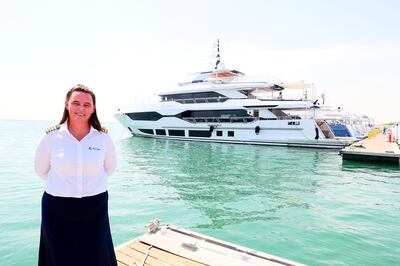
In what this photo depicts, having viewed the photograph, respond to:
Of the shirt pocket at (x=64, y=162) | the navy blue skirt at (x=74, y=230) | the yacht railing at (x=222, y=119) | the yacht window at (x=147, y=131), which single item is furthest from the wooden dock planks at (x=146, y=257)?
the yacht window at (x=147, y=131)

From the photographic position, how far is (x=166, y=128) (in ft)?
90.1

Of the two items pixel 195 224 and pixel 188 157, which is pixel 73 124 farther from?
pixel 188 157

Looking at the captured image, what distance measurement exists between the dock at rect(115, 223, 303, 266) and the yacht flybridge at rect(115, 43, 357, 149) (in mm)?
19684

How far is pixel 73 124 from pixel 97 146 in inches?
8.5

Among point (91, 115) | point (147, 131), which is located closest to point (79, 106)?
point (91, 115)

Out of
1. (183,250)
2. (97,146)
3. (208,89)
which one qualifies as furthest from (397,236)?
(208,89)

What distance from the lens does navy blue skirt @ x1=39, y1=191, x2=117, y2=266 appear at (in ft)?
6.03

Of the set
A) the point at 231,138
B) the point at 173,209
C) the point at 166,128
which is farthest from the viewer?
the point at 166,128

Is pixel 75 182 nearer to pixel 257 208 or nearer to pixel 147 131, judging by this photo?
pixel 257 208

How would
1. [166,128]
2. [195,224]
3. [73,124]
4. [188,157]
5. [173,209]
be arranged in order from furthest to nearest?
[166,128] < [188,157] < [173,209] < [195,224] < [73,124]

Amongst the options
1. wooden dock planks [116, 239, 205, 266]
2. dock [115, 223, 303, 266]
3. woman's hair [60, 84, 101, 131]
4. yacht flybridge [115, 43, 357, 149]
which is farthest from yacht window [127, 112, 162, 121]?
woman's hair [60, 84, 101, 131]

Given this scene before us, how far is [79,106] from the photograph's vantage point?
6.21 ft

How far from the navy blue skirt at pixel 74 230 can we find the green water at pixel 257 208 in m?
3.08

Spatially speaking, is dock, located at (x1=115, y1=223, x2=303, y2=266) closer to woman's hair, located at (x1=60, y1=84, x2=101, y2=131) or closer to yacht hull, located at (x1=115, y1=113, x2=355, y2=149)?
woman's hair, located at (x1=60, y1=84, x2=101, y2=131)
